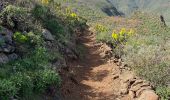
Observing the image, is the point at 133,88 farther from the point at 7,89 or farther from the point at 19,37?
the point at 7,89

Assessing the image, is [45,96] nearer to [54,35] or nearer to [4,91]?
[4,91]

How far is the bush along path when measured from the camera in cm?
1138

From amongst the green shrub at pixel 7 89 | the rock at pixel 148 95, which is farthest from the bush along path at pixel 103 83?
the green shrub at pixel 7 89

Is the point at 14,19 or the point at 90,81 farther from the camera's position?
the point at 90,81

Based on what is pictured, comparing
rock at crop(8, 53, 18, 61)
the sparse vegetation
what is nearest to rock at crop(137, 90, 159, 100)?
the sparse vegetation

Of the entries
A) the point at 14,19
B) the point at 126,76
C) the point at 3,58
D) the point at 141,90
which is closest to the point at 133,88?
the point at 141,90

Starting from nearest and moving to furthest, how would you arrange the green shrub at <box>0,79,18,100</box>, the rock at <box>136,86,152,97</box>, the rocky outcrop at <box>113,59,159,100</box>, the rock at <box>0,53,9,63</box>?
the green shrub at <box>0,79,18,100</box>, the rock at <box>0,53,9,63</box>, the rocky outcrop at <box>113,59,159,100</box>, the rock at <box>136,86,152,97</box>

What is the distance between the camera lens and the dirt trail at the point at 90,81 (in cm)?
1164

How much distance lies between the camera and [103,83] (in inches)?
522

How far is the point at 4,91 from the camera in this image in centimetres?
800

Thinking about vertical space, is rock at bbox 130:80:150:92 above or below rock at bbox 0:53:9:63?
below

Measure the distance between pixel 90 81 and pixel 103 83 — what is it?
0.58 m

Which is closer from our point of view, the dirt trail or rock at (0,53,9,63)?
rock at (0,53,9,63)

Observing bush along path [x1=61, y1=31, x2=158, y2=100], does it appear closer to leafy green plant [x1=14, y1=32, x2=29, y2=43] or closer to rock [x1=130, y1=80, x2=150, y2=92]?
rock [x1=130, y1=80, x2=150, y2=92]
